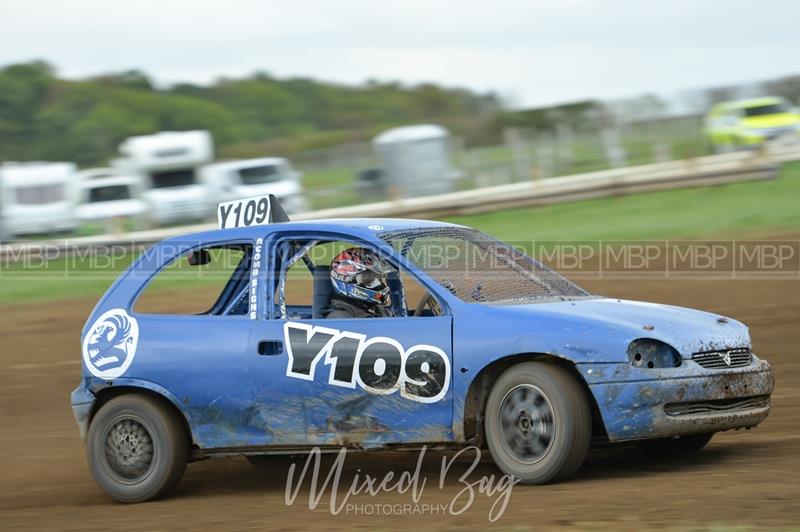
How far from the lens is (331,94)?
297ft

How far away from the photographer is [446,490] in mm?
6656

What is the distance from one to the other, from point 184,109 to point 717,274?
6293 cm

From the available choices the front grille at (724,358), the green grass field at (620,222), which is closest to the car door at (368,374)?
the front grille at (724,358)

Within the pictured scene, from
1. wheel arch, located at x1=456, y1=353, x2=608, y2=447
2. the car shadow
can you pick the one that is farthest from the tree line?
wheel arch, located at x1=456, y1=353, x2=608, y2=447

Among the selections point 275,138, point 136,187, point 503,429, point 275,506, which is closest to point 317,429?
point 275,506

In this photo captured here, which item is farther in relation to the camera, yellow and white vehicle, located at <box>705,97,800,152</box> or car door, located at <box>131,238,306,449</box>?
yellow and white vehicle, located at <box>705,97,800,152</box>

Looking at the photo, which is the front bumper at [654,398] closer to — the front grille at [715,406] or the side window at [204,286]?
the front grille at [715,406]

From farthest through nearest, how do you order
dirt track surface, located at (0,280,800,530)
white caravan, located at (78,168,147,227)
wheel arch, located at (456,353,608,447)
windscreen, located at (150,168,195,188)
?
windscreen, located at (150,168,195,188) → white caravan, located at (78,168,147,227) → wheel arch, located at (456,353,608,447) → dirt track surface, located at (0,280,800,530)

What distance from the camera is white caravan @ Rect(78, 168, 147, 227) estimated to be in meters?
27.3

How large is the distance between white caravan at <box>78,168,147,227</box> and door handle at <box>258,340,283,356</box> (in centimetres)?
2071

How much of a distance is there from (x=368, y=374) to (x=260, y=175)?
2122 centimetres

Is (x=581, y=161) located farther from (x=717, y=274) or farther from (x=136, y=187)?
(x=717, y=274)

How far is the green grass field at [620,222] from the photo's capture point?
1855cm

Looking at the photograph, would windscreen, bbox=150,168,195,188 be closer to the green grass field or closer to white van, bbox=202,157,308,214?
white van, bbox=202,157,308,214
